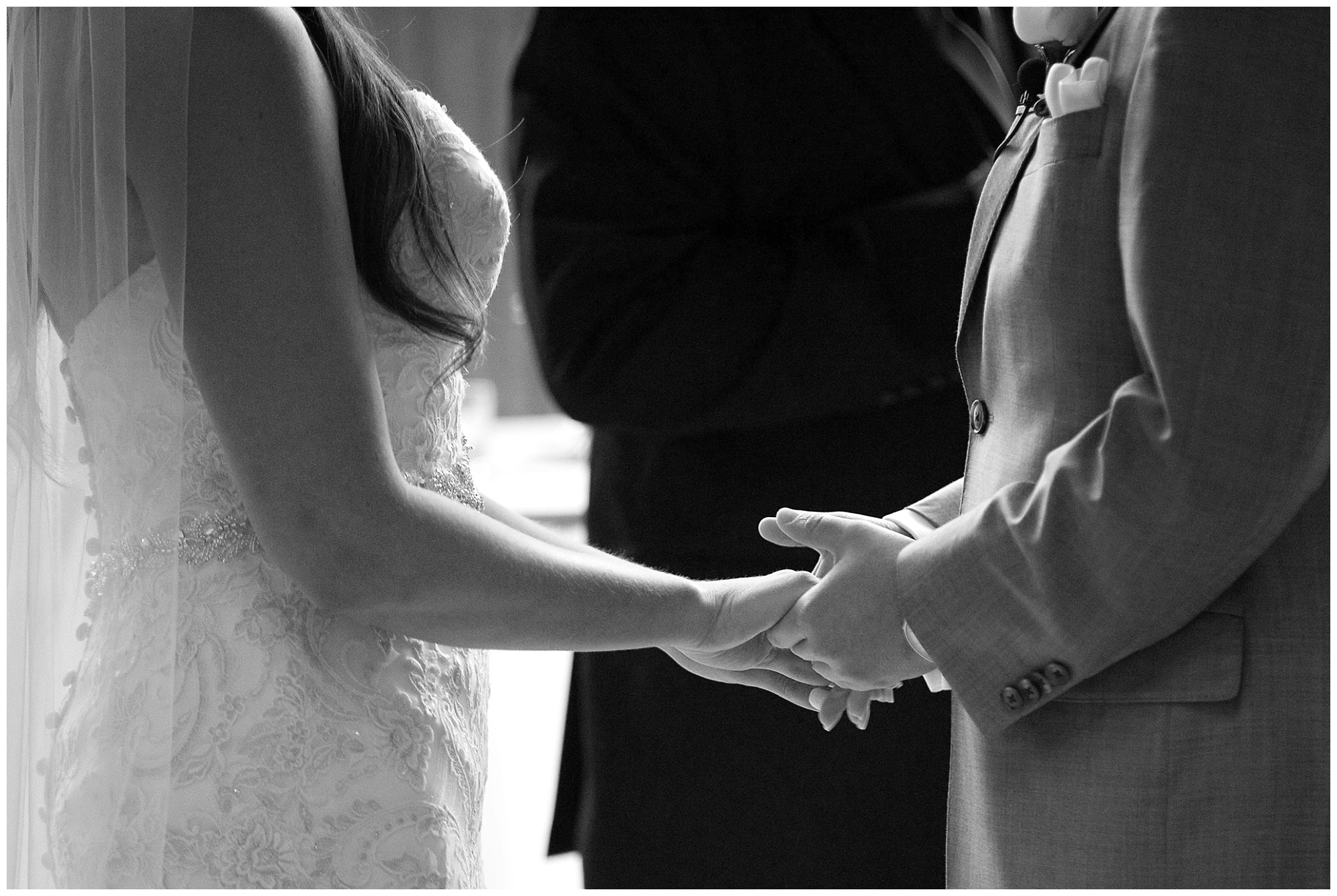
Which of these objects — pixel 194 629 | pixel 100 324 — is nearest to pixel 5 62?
pixel 100 324

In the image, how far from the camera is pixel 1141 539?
1.09 meters

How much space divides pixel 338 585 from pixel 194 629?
0.16 metres

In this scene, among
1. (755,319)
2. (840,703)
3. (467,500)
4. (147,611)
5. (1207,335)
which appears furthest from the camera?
(755,319)

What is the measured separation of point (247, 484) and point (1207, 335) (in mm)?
757

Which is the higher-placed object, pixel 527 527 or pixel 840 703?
pixel 527 527

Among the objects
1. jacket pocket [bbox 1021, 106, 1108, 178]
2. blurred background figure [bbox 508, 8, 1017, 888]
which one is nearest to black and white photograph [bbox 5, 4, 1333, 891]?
jacket pocket [bbox 1021, 106, 1108, 178]

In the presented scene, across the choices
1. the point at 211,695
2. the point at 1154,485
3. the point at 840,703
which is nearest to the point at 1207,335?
the point at 1154,485

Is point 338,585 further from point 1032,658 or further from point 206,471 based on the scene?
point 1032,658

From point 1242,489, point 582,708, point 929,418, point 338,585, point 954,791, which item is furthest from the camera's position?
point 582,708

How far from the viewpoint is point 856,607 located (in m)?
1.30

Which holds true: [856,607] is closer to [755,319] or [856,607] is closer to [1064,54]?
[1064,54]

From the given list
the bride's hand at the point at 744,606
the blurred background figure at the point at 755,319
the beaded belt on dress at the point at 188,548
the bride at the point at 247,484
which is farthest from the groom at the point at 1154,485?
the blurred background figure at the point at 755,319

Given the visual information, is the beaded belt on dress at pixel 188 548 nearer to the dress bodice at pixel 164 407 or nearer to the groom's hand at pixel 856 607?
the dress bodice at pixel 164 407

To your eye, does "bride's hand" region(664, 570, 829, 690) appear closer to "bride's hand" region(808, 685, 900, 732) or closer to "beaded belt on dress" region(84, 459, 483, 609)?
"bride's hand" region(808, 685, 900, 732)
